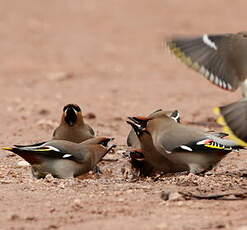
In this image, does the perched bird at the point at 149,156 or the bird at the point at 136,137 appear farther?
the bird at the point at 136,137

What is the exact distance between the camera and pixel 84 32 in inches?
752

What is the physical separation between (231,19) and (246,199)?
15.0 meters

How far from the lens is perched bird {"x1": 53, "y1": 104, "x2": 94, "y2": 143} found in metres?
8.19

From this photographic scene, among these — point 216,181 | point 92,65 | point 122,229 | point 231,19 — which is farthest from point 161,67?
point 122,229

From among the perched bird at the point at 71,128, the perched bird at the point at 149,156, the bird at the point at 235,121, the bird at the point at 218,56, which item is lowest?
the perched bird at the point at 149,156

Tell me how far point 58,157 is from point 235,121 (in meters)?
1.83

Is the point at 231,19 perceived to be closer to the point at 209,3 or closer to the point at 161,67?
the point at 209,3

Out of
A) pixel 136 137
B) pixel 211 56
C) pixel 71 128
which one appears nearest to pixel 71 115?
pixel 71 128

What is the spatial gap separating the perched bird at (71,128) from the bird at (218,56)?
1285 mm

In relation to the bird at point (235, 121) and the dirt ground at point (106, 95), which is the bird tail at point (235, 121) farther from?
the dirt ground at point (106, 95)

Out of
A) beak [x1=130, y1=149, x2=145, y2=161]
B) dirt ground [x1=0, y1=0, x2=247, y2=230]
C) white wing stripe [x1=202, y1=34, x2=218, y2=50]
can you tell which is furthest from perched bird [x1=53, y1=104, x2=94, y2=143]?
white wing stripe [x1=202, y1=34, x2=218, y2=50]

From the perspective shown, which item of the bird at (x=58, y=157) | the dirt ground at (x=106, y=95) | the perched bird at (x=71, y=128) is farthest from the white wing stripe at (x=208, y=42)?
the perched bird at (x=71, y=128)

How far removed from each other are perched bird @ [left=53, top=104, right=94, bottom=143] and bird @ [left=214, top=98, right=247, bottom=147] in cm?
245

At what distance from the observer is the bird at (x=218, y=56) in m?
7.23
